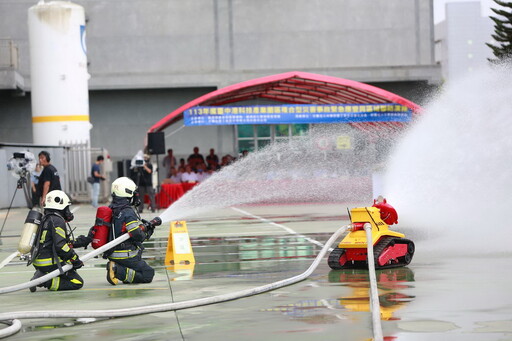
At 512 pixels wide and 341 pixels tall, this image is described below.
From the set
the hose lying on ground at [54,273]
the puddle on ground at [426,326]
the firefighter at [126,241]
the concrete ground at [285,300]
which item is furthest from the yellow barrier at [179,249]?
the puddle on ground at [426,326]

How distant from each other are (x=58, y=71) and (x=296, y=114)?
35.0 feet

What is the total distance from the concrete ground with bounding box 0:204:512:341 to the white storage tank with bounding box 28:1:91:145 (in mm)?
23661

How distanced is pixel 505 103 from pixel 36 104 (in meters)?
26.5

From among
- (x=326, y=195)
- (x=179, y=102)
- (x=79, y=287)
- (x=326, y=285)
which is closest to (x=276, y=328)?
(x=326, y=285)

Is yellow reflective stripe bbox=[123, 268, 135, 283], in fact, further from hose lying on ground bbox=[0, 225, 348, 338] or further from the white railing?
the white railing

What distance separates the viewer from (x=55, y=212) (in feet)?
39.9

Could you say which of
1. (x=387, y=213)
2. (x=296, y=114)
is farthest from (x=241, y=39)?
(x=387, y=213)

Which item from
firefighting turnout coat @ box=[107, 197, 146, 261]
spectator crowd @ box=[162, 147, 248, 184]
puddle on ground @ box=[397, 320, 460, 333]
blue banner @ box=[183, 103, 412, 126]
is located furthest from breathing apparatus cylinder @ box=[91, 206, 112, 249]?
blue banner @ box=[183, 103, 412, 126]

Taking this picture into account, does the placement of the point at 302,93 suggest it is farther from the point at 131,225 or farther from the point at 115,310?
the point at 115,310

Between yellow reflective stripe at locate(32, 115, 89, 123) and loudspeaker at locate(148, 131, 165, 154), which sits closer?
loudspeaker at locate(148, 131, 165, 154)

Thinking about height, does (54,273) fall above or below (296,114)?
below

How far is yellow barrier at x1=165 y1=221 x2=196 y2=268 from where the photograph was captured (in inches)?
597

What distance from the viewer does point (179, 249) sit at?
15312mm

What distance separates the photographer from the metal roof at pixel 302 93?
37375mm
